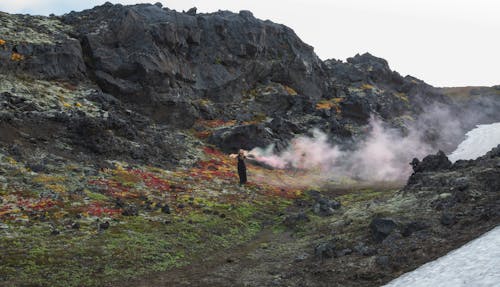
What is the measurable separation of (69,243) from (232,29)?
216 feet

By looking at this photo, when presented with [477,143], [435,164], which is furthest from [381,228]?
[477,143]

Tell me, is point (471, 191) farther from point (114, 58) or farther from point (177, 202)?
point (114, 58)

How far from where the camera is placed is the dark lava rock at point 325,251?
21312 mm

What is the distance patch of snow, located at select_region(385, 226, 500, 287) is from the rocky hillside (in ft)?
3.74

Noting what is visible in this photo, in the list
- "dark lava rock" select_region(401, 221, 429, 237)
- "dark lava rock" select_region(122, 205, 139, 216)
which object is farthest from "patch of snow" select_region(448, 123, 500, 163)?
"dark lava rock" select_region(122, 205, 139, 216)

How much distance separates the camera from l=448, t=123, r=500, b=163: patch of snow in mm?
65125

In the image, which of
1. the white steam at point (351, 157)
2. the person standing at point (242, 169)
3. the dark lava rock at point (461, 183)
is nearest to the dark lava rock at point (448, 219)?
the dark lava rock at point (461, 183)

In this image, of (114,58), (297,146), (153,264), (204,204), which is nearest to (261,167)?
→ (297,146)

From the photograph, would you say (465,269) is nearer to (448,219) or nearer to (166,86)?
(448,219)

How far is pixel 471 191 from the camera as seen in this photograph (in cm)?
2552

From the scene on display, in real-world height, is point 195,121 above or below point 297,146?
above

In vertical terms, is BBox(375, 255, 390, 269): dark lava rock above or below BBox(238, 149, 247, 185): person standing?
below

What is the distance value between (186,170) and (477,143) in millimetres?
59741

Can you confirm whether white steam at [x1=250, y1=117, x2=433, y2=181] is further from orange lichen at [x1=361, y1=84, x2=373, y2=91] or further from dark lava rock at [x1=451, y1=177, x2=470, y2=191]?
orange lichen at [x1=361, y1=84, x2=373, y2=91]
